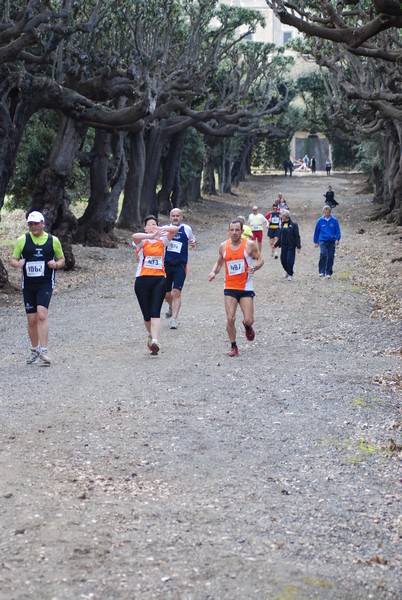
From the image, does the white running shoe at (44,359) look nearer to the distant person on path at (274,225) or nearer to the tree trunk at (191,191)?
the distant person on path at (274,225)

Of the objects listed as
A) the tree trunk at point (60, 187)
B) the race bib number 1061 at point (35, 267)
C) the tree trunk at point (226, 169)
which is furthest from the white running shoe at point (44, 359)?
the tree trunk at point (226, 169)

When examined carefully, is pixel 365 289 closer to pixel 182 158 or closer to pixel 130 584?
pixel 130 584

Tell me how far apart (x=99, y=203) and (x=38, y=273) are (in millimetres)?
20831

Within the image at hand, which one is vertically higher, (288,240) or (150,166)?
(150,166)

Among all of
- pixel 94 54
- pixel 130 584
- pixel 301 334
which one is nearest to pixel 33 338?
pixel 301 334

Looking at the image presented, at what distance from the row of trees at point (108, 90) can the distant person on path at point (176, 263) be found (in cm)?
475

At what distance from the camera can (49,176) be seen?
90.0 ft

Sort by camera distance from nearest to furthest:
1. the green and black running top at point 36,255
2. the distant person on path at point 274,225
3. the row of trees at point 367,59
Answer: the row of trees at point 367,59
the green and black running top at point 36,255
the distant person on path at point 274,225

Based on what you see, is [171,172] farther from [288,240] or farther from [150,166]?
[288,240]

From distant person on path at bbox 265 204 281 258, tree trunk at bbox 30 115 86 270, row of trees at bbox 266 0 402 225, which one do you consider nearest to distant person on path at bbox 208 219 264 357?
row of trees at bbox 266 0 402 225

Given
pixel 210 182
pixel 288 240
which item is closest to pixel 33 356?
pixel 288 240

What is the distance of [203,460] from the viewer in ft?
30.5

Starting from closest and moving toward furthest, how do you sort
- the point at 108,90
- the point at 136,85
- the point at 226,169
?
the point at 136,85 → the point at 108,90 → the point at 226,169

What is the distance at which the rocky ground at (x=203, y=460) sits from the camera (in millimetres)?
6566
